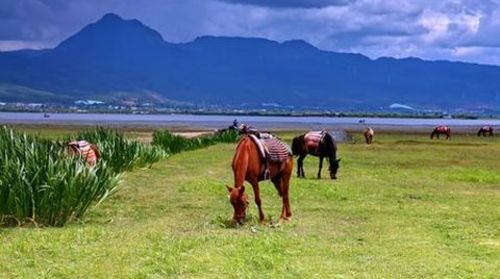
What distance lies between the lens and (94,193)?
1630cm

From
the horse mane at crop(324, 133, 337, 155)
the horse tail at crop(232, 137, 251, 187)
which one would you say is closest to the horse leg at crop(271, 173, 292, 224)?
the horse tail at crop(232, 137, 251, 187)

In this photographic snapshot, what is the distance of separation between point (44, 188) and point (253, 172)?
397 cm

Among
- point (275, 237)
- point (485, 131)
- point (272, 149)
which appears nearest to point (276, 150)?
point (272, 149)

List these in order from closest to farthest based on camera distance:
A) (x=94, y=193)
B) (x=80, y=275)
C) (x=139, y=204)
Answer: (x=80, y=275)
(x=94, y=193)
(x=139, y=204)

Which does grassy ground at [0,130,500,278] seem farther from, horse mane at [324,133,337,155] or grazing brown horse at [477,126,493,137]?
grazing brown horse at [477,126,493,137]

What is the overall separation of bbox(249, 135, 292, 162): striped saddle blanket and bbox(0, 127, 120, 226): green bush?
347 centimetres

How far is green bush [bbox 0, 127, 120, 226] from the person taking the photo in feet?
49.6

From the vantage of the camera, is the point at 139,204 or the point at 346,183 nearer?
the point at 139,204

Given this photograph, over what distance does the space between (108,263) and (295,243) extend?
336cm

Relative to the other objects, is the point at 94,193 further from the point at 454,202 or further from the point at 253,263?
the point at 454,202

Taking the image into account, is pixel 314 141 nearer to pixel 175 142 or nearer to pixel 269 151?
pixel 269 151

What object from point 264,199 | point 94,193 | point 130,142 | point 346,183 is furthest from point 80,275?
point 130,142

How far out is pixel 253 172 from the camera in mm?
15086

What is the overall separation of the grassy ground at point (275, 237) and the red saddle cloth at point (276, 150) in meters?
1.28
